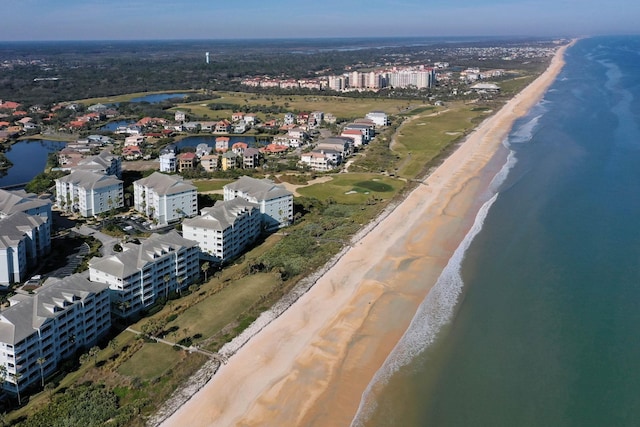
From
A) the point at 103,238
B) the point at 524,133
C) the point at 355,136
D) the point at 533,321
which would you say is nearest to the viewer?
the point at 533,321

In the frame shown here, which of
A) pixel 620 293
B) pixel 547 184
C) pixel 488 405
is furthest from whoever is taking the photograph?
pixel 547 184

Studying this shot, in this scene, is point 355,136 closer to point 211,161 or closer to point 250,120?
point 211,161

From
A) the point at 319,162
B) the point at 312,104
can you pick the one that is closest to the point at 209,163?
the point at 319,162

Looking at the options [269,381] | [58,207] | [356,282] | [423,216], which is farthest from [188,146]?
[269,381]

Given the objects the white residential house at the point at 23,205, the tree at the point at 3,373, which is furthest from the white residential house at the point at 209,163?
the tree at the point at 3,373

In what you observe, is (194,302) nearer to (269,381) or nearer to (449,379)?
(269,381)
